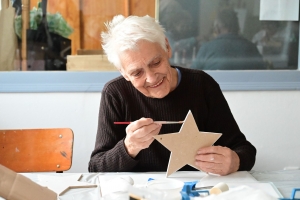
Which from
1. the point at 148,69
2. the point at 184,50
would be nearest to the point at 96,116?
the point at 184,50

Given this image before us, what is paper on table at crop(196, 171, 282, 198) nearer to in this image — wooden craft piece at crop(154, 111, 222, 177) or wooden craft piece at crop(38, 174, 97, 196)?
wooden craft piece at crop(154, 111, 222, 177)

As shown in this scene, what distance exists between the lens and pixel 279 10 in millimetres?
2760

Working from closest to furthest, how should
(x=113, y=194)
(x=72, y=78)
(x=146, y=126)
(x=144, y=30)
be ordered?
(x=113, y=194)
(x=146, y=126)
(x=144, y=30)
(x=72, y=78)

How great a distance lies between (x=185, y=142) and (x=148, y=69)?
0.33m

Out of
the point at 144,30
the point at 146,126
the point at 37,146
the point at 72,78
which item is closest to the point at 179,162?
the point at 146,126

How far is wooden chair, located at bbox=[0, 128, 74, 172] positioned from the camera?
6.17 ft

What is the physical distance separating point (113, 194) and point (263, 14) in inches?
77.3

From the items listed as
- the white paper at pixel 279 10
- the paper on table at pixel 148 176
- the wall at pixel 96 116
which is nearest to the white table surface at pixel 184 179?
the paper on table at pixel 148 176

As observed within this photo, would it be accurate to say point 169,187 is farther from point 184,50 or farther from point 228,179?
point 184,50

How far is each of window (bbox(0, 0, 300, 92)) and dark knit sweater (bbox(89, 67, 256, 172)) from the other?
2.84 feet

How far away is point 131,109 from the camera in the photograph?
1.77 m

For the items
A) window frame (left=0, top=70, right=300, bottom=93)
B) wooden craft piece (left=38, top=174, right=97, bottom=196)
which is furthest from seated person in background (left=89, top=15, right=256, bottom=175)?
window frame (left=0, top=70, right=300, bottom=93)

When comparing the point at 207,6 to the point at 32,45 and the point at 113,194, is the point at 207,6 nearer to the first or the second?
the point at 32,45

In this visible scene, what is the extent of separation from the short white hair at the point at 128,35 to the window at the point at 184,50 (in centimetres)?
100
